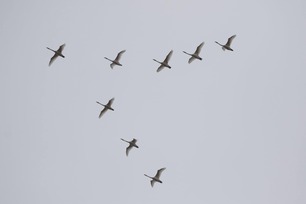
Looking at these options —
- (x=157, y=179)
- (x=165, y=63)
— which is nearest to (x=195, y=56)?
(x=165, y=63)

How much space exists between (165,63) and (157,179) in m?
14.4

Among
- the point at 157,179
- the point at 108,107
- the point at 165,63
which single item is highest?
the point at 165,63

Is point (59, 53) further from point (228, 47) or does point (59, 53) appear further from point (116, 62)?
point (228, 47)

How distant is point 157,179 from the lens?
74.2 meters

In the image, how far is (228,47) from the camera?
7281 cm

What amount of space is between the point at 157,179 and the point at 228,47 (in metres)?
18.3

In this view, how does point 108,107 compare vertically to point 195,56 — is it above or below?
below

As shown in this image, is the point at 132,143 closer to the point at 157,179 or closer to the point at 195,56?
the point at 157,179

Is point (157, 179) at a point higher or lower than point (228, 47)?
lower

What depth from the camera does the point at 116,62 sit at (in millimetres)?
74875

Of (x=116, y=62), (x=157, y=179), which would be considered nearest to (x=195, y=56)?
(x=116, y=62)

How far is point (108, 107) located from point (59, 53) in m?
9.30

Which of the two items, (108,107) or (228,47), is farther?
(108,107)

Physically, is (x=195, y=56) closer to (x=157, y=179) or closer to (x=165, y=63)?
(x=165, y=63)
